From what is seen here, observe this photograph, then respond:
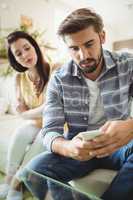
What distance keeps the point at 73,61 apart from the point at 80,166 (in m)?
0.44

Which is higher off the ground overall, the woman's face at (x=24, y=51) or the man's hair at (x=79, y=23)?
the man's hair at (x=79, y=23)

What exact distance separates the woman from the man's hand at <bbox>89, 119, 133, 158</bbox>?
664 mm

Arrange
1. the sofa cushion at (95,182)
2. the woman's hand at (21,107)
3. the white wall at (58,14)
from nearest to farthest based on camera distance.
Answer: the sofa cushion at (95,182) → the white wall at (58,14) → the woman's hand at (21,107)

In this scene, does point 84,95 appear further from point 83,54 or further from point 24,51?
point 24,51

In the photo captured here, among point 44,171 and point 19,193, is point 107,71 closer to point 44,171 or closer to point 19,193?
point 44,171

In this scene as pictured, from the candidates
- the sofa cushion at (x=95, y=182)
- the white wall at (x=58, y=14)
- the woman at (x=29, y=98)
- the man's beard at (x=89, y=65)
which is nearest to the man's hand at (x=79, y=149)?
the sofa cushion at (x=95, y=182)

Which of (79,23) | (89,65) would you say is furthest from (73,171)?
(79,23)

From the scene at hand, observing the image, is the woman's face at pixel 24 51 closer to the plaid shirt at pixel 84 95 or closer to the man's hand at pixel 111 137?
the plaid shirt at pixel 84 95

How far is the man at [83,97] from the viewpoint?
959 millimetres

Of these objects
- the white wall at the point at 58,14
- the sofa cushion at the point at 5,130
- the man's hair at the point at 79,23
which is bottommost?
the sofa cushion at the point at 5,130

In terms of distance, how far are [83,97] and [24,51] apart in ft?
1.91

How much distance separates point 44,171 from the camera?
3.05ft

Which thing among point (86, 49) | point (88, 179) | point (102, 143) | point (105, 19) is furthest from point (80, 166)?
point (105, 19)

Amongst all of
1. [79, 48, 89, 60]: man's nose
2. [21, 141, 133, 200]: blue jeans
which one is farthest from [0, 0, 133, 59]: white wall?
[21, 141, 133, 200]: blue jeans
